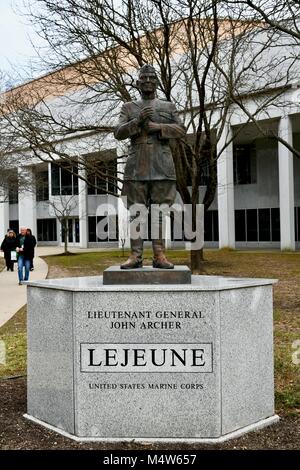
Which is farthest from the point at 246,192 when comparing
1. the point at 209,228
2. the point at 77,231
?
the point at 77,231

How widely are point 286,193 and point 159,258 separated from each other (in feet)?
86.5

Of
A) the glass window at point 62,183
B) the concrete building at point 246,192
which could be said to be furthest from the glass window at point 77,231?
the glass window at point 62,183

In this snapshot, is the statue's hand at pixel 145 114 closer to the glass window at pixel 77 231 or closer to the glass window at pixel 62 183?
the glass window at pixel 62 183

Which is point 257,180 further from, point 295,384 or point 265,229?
point 295,384

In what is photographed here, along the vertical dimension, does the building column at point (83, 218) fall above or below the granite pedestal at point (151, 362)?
above

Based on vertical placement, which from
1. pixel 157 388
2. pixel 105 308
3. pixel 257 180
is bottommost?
pixel 157 388

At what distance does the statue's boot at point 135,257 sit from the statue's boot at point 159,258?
0.50ft

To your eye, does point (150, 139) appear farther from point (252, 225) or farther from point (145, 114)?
point (252, 225)

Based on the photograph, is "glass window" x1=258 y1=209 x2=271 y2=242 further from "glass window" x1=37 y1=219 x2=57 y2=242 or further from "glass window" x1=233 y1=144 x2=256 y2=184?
"glass window" x1=37 y1=219 x2=57 y2=242

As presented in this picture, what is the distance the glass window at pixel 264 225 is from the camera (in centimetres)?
3806

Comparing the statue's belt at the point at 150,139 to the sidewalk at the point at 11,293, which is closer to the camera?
the statue's belt at the point at 150,139

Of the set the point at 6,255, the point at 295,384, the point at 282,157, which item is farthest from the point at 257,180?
the point at 295,384
